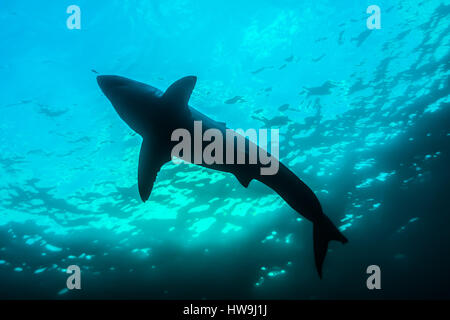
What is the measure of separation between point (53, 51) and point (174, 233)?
11422 mm

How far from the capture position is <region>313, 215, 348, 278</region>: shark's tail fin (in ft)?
16.9

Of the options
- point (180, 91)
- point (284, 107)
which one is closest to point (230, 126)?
point (284, 107)

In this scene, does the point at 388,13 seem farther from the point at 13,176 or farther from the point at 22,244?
the point at 22,244

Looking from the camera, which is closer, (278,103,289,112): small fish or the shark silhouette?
the shark silhouette

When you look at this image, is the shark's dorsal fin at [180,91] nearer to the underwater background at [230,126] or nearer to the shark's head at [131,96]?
the shark's head at [131,96]

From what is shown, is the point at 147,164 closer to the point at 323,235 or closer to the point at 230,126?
the point at 323,235

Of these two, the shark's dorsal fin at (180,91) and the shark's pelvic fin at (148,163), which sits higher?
the shark's dorsal fin at (180,91)

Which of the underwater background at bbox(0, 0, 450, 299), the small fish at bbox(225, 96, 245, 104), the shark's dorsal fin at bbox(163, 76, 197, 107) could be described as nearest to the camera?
the shark's dorsal fin at bbox(163, 76, 197, 107)

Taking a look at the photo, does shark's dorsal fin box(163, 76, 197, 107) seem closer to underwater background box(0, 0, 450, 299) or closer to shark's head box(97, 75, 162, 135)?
shark's head box(97, 75, 162, 135)

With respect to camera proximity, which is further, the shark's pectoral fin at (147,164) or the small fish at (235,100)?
the small fish at (235,100)

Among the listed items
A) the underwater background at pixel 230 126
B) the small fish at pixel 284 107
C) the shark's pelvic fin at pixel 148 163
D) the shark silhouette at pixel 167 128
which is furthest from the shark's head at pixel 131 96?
the small fish at pixel 284 107

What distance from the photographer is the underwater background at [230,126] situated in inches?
394

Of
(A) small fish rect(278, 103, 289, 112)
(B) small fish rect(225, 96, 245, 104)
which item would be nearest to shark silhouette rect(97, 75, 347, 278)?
(B) small fish rect(225, 96, 245, 104)

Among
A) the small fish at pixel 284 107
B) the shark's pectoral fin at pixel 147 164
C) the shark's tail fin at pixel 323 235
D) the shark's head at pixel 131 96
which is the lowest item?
the shark's tail fin at pixel 323 235
